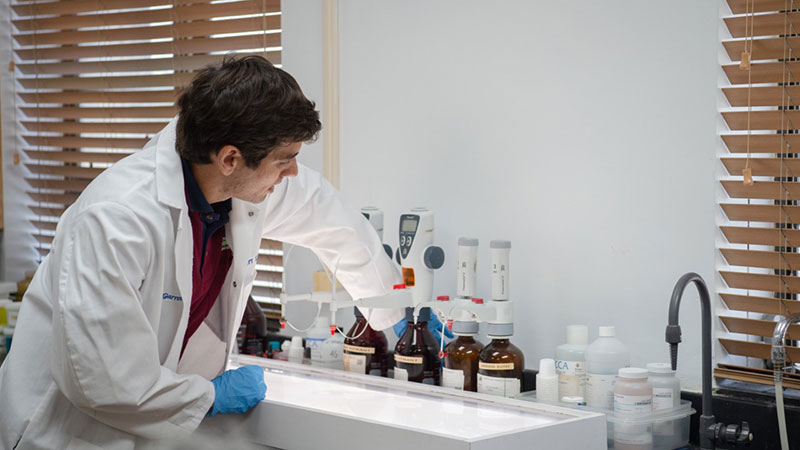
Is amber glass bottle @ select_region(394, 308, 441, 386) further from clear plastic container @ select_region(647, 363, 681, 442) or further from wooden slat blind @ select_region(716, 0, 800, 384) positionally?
wooden slat blind @ select_region(716, 0, 800, 384)

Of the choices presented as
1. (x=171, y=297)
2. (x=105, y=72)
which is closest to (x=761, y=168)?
(x=171, y=297)

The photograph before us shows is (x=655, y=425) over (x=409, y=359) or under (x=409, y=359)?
under

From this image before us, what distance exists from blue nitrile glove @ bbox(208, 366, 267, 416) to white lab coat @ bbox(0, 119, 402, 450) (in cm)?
9

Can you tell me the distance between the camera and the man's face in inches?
74.1

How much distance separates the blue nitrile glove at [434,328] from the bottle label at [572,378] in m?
0.36

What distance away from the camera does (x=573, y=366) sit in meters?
2.14

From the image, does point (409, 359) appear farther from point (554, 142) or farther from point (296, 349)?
point (554, 142)

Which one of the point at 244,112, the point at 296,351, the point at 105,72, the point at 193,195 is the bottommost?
the point at 296,351

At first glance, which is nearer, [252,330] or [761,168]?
[761,168]

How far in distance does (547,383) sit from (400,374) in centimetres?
42

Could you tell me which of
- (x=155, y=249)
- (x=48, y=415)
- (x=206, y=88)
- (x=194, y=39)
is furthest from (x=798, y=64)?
(x=194, y=39)

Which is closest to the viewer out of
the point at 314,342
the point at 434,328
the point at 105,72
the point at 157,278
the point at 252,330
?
the point at 157,278

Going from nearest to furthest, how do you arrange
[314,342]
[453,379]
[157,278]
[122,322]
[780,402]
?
[122,322], [157,278], [780,402], [453,379], [314,342]

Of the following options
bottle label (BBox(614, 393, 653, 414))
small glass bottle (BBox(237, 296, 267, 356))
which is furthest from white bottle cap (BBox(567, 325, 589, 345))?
small glass bottle (BBox(237, 296, 267, 356))
